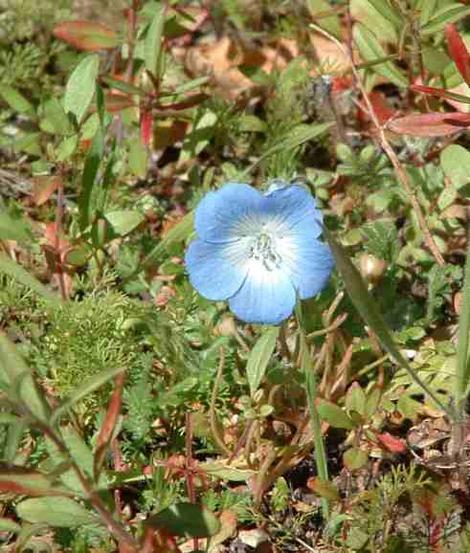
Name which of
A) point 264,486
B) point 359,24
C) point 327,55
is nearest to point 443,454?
point 264,486

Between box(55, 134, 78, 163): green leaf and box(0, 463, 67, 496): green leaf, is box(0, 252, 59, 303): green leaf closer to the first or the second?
box(55, 134, 78, 163): green leaf

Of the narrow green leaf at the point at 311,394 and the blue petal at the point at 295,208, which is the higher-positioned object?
the blue petal at the point at 295,208

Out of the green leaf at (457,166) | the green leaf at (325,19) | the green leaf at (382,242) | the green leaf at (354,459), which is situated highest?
the green leaf at (325,19)

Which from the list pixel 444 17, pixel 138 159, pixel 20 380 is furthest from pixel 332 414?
pixel 138 159

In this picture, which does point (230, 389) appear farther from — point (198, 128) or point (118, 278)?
point (198, 128)

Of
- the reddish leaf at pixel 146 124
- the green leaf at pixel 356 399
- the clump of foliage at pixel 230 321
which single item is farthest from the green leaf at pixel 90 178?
the green leaf at pixel 356 399

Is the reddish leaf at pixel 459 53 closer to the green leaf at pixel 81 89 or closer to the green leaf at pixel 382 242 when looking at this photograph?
the green leaf at pixel 382 242
